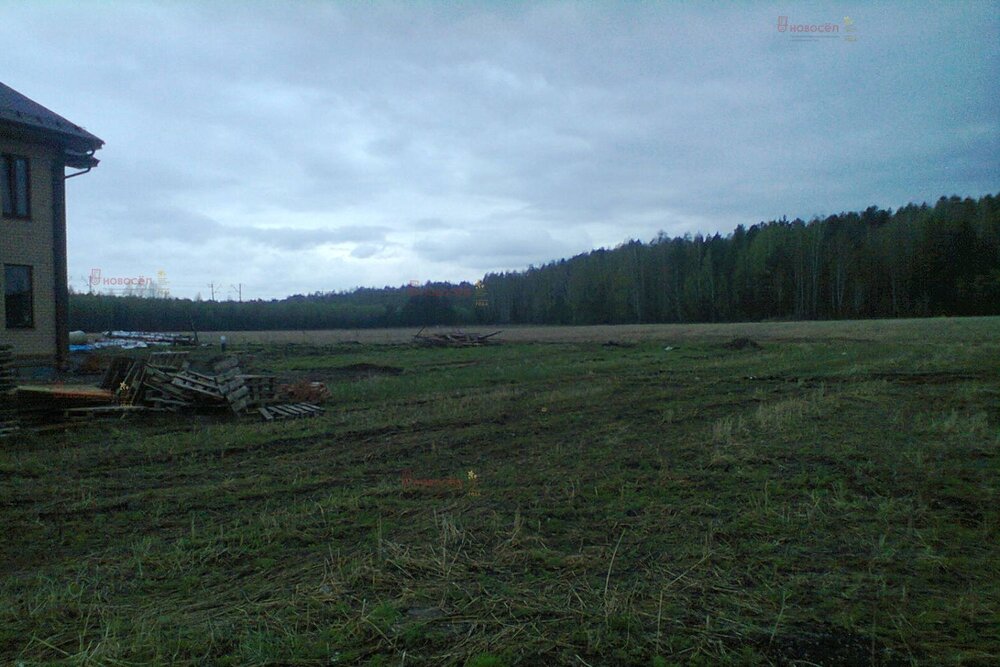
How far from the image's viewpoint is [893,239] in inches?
3000

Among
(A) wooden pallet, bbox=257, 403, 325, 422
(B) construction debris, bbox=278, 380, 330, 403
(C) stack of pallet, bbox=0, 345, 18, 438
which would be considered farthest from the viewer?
(B) construction debris, bbox=278, 380, 330, 403

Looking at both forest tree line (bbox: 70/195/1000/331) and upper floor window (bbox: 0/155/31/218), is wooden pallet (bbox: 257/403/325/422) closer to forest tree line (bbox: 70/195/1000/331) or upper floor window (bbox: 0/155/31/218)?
upper floor window (bbox: 0/155/31/218)

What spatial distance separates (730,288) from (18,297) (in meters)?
88.1

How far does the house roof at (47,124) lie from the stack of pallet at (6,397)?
768 cm

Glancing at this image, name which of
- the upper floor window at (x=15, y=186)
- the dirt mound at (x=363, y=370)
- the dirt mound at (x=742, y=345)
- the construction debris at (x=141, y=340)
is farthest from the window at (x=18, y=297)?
the dirt mound at (x=742, y=345)

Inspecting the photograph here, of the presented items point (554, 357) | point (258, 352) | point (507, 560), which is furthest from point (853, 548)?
point (258, 352)

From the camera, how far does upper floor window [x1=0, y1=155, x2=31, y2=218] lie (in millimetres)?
16797

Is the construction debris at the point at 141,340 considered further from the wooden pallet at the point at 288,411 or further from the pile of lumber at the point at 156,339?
the wooden pallet at the point at 288,411

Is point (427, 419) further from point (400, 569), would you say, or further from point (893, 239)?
point (893, 239)

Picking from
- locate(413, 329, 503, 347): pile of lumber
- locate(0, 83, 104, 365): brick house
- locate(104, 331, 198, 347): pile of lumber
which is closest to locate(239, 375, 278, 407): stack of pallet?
locate(0, 83, 104, 365): brick house

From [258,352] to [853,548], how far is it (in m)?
32.6

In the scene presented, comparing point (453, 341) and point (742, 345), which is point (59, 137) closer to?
point (453, 341)

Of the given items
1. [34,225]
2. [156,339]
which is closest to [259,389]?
[34,225]

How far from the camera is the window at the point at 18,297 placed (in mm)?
17047
